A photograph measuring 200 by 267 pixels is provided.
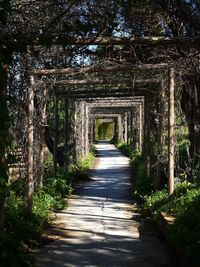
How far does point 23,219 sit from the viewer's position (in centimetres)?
879

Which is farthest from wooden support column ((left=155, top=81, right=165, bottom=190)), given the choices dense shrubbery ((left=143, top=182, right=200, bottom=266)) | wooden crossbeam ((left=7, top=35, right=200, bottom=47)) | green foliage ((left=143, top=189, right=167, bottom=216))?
wooden crossbeam ((left=7, top=35, right=200, bottom=47))

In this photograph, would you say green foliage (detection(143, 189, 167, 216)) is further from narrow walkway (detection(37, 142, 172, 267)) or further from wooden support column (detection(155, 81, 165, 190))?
wooden support column (detection(155, 81, 165, 190))

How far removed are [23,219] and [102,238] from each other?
1.37 metres

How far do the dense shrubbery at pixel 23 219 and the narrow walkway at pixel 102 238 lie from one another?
1.04ft

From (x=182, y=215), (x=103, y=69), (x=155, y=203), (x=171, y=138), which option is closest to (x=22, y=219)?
(x=182, y=215)

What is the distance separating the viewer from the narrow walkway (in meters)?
7.41

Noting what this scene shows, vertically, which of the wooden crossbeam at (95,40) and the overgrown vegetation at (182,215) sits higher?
the wooden crossbeam at (95,40)

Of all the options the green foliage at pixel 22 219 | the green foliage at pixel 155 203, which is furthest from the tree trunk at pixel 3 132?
the green foliage at pixel 155 203

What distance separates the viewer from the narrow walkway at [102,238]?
7406 millimetres

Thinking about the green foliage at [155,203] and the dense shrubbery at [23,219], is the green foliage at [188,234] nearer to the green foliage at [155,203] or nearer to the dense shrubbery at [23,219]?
the green foliage at [155,203]

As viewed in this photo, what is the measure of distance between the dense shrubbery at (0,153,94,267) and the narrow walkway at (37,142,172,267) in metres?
0.32

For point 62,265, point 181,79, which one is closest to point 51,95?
point 181,79

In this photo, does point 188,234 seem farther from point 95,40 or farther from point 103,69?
point 103,69

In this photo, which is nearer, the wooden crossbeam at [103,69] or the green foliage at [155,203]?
the wooden crossbeam at [103,69]
